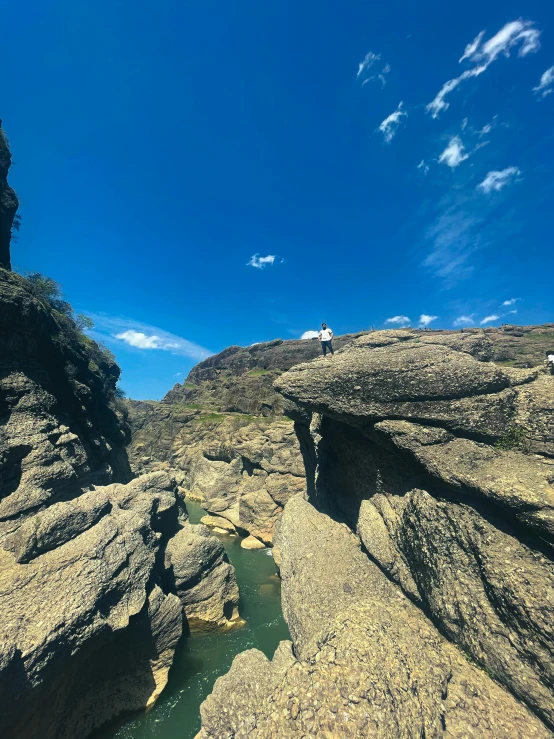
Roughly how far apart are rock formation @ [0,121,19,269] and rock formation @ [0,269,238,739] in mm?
12164

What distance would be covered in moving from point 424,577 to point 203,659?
14.7 m

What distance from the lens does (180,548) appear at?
802 inches

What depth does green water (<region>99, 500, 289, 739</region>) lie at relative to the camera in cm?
1320

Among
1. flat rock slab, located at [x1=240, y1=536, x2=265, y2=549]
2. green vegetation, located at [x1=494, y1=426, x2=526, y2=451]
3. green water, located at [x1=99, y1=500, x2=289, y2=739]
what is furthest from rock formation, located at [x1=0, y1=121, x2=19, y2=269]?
green vegetation, located at [x1=494, y1=426, x2=526, y2=451]

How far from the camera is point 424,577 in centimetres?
1085

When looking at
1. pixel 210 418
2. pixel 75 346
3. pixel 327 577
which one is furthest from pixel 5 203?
pixel 210 418

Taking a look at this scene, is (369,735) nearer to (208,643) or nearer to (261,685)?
(261,685)

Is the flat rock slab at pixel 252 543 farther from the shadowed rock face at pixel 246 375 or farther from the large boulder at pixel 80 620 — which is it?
the shadowed rock face at pixel 246 375

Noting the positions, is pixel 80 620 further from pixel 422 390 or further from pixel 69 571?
pixel 422 390

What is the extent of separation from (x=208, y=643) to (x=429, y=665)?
49.8ft

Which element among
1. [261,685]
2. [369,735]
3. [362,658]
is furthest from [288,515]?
[369,735]

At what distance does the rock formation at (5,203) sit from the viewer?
3094cm

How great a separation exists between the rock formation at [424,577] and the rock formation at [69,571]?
608 centimetres

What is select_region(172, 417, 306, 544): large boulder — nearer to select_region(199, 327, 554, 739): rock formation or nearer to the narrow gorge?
the narrow gorge
